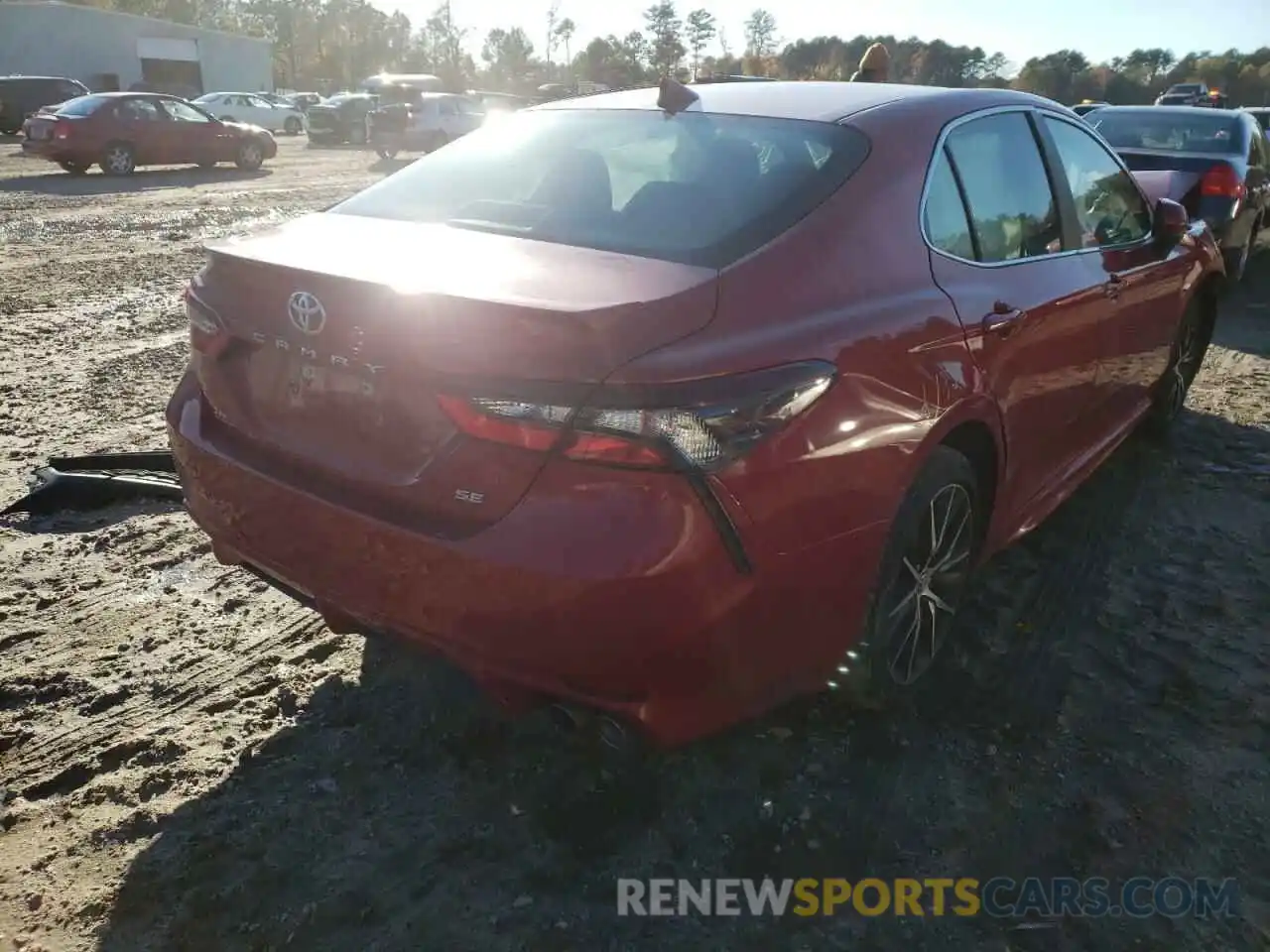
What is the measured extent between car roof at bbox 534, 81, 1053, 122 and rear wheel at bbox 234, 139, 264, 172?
19.7 m

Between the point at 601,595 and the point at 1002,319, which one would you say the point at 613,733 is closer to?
the point at 601,595

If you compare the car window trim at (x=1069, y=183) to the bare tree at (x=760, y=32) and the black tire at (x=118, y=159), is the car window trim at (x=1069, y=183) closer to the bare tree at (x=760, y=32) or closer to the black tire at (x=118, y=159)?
the black tire at (x=118, y=159)

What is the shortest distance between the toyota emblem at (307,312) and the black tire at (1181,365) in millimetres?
4057

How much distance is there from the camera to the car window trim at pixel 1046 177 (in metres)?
2.78

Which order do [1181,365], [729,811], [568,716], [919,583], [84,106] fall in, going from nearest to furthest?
[568,716], [729,811], [919,583], [1181,365], [84,106]

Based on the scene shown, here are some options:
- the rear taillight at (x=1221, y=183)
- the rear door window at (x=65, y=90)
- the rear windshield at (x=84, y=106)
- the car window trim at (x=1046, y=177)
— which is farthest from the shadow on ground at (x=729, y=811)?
the rear door window at (x=65, y=90)

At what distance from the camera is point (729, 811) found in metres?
2.56

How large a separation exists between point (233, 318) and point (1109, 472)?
4.09m

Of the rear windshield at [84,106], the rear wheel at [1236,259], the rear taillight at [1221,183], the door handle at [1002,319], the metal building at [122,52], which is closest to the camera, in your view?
the door handle at [1002,319]

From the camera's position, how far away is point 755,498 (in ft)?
6.73

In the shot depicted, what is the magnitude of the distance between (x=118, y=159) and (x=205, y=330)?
18.6 m

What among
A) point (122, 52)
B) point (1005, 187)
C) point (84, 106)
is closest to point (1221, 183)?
point (1005, 187)

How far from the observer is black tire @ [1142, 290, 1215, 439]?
5.05m

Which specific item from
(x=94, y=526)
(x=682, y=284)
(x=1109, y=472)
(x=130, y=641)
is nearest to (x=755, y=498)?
(x=682, y=284)
